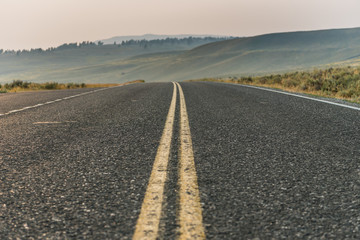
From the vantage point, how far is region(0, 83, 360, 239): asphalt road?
2162mm

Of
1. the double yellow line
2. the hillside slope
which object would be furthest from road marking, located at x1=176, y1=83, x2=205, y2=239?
the hillside slope

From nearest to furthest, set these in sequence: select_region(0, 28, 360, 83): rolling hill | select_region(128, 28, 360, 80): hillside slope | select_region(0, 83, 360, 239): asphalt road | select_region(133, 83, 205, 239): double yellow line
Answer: select_region(133, 83, 205, 239): double yellow line, select_region(0, 83, 360, 239): asphalt road, select_region(128, 28, 360, 80): hillside slope, select_region(0, 28, 360, 83): rolling hill

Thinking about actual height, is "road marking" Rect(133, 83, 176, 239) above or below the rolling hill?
below

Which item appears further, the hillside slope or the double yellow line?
the hillside slope

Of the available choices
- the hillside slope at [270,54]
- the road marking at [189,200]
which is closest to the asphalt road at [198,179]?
the road marking at [189,200]

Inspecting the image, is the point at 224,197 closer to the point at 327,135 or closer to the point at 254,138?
the point at 254,138

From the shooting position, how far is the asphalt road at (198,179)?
2.16m

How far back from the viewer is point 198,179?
3018mm

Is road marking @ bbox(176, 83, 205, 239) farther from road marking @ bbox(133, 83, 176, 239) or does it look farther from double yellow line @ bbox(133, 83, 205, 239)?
road marking @ bbox(133, 83, 176, 239)

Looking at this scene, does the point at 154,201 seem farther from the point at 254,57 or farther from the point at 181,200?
the point at 254,57

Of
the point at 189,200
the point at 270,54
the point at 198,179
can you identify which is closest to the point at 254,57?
the point at 270,54

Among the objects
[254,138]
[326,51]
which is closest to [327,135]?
[254,138]

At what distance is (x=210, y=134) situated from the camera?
203 inches

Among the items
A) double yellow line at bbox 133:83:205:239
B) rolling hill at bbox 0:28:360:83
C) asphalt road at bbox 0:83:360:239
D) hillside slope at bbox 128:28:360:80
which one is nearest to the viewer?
double yellow line at bbox 133:83:205:239
